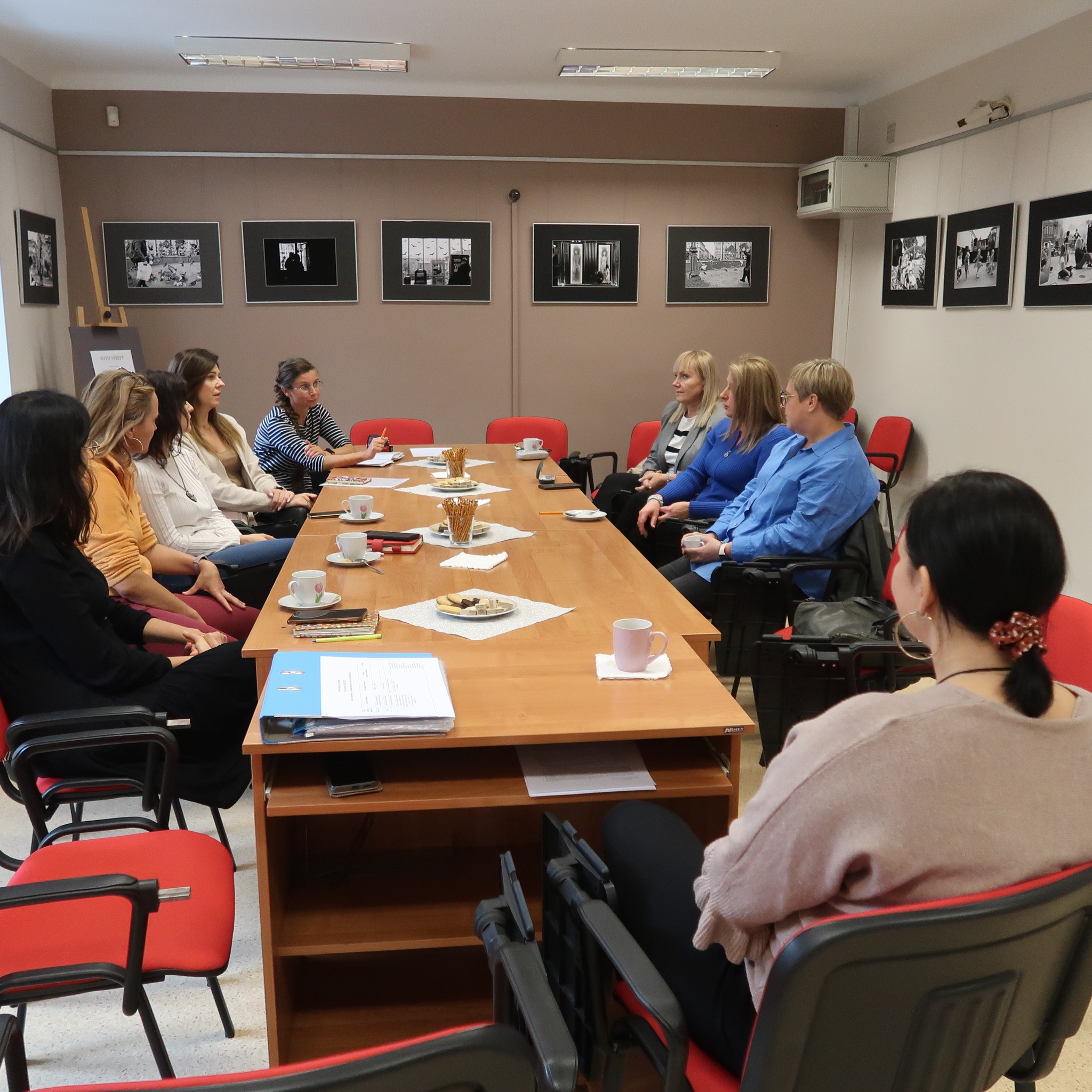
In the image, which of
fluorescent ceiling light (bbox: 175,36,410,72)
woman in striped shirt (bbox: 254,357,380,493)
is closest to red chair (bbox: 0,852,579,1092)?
woman in striped shirt (bbox: 254,357,380,493)

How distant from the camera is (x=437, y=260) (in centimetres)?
745

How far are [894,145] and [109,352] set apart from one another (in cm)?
551

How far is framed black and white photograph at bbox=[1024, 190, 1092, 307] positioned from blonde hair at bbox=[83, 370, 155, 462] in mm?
4347

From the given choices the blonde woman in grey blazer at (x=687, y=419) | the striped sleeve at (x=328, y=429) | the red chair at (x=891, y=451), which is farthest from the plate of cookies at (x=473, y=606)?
the red chair at (x=891, y=451)

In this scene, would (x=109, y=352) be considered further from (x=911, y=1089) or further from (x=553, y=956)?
(x=911, y=1089)

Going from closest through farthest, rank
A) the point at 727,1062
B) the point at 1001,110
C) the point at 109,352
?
the point at 727,1062 → the point at 1001,110 → the point at 109,352

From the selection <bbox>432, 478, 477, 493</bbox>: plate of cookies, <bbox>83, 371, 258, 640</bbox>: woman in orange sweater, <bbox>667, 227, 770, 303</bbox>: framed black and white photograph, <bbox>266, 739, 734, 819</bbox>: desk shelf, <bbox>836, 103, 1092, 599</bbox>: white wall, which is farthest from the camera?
<bbox>667, 227, 770, 303</bbox>: framed black and white photograph

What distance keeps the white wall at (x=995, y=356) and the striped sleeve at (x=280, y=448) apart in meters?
3.13

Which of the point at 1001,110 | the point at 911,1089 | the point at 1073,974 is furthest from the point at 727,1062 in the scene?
the point at 1001,110

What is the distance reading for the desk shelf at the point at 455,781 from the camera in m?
1.71

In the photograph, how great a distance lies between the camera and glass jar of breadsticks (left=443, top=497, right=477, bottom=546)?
321 centimetres

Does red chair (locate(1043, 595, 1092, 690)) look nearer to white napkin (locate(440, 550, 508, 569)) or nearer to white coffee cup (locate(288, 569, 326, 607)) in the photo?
white napkin (locate(440, 550, 508, 569))

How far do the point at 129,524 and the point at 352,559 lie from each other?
0.76m

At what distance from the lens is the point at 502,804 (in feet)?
5.68
